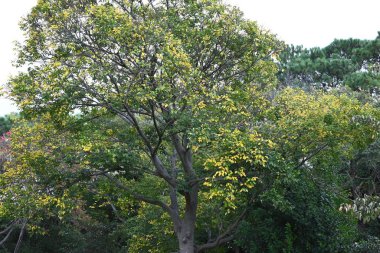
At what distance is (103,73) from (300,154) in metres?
4.53

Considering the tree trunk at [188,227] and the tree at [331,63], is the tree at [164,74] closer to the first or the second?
the tree trunk at [188,227]

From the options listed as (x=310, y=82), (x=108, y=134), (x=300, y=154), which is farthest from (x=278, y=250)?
(x=310, y=82)

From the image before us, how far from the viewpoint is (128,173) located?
9.23 metres

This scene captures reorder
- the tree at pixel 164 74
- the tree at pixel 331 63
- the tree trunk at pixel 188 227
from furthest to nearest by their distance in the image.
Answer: the tree at pixel 331 63, the tree trunk at pixel 188 227, the tree at pixel 164 74

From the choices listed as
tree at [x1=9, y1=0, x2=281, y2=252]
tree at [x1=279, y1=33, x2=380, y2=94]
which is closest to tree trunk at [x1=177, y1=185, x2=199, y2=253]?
tree at [x1=9, y1=0, x2=281, y2=252]

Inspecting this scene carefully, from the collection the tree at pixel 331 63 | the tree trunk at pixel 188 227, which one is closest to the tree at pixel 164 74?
the tree trunk at pixel 188 227

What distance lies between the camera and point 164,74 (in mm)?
7898

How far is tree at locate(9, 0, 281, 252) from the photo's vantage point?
25.9ft

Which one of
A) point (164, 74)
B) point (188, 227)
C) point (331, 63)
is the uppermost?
point (331, 63)

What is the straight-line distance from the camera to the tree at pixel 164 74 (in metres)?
7.89

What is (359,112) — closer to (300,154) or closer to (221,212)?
(300,154)

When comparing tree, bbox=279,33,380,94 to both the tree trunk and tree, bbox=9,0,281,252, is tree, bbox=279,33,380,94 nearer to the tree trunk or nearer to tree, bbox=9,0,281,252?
tree, bbox=9,0,281,252

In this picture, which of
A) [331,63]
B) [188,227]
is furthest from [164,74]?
[331,63]

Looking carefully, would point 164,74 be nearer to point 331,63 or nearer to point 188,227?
point 188,227
